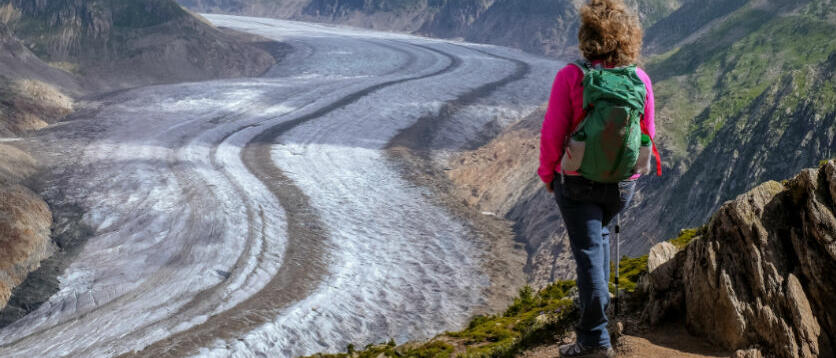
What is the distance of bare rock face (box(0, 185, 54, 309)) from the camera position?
43.0ft

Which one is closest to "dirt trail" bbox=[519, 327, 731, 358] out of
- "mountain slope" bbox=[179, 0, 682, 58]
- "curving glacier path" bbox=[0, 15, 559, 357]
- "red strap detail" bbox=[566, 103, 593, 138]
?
"red strap detail" bbox=[566, 103, 593, 138]

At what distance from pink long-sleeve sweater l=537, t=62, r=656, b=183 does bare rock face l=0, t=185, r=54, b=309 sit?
1156 cm

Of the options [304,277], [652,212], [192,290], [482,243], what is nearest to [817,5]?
[652,212]

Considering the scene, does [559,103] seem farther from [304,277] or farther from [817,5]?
[817,5]

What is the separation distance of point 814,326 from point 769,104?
10857 millimetres

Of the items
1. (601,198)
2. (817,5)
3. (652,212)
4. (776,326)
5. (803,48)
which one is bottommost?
(652,212)

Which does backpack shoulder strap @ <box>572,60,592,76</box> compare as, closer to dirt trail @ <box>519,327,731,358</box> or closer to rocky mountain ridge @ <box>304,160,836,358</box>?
rocky mountain ridge @ <box>304,160,836,358</box>

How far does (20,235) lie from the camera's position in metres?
14.4

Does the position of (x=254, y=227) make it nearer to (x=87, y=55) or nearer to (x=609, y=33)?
(x=609, y=33)

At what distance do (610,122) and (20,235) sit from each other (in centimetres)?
1405

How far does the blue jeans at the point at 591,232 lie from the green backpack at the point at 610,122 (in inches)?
4.2

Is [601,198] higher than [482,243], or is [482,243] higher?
[601,198]

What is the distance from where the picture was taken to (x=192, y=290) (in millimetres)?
12422

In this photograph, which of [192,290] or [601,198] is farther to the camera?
[192,290]
